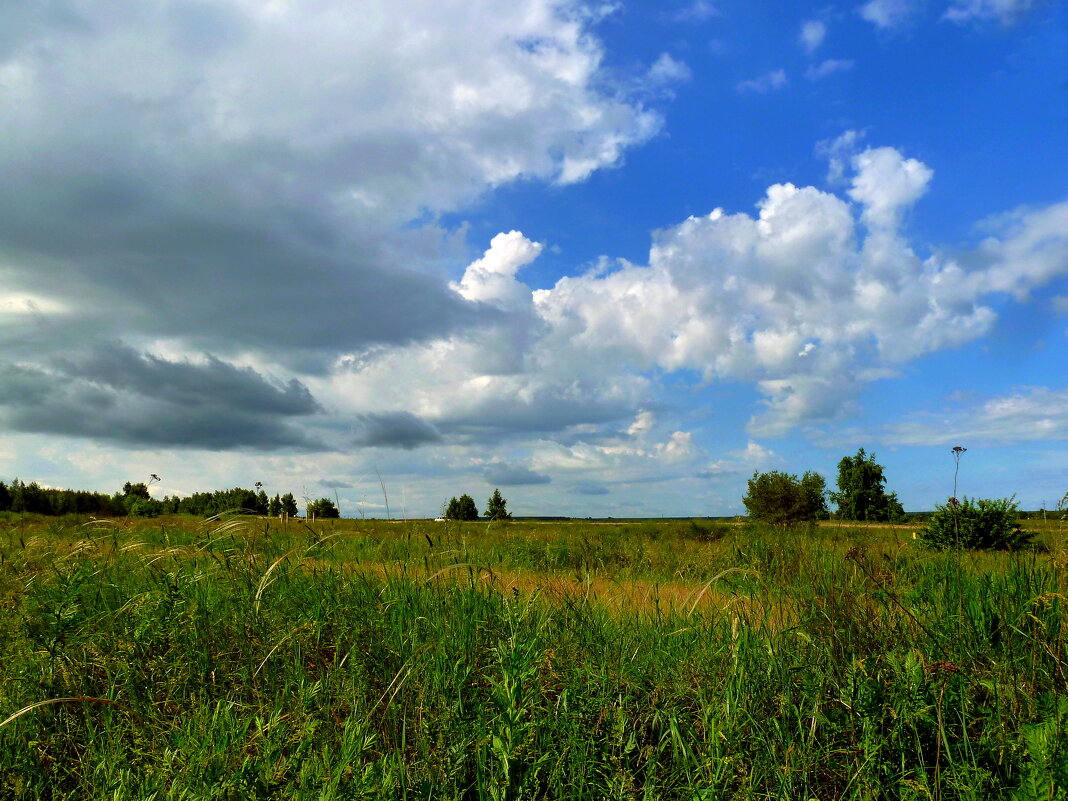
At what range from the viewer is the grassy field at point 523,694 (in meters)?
2.91

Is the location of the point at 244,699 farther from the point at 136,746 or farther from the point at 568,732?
the point at 568,732

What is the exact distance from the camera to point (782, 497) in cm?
3062

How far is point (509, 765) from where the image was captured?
2.83m

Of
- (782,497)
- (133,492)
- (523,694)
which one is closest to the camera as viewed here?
(523,694)

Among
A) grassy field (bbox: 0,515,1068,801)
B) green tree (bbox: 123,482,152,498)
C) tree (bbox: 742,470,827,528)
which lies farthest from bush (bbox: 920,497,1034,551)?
green tree (bbox: 123,482,152,498)

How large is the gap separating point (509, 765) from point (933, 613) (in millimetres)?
3346

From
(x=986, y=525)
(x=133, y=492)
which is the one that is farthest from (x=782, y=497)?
(x=133, y=492)

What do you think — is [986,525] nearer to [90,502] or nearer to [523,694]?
[523,694]

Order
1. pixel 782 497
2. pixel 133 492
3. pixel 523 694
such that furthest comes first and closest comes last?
pixel 782 497, pixel 133 492, pixel 523 694

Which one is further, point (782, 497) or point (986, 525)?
point (782, 497)

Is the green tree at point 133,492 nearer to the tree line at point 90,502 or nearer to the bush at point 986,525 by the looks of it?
the tree line at point 90,502

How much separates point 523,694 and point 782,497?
97.7ft

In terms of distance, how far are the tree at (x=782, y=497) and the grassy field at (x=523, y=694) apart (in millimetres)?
25780

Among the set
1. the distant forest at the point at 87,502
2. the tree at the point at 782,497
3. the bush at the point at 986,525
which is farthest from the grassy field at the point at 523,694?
the tree at the point at 782,497
